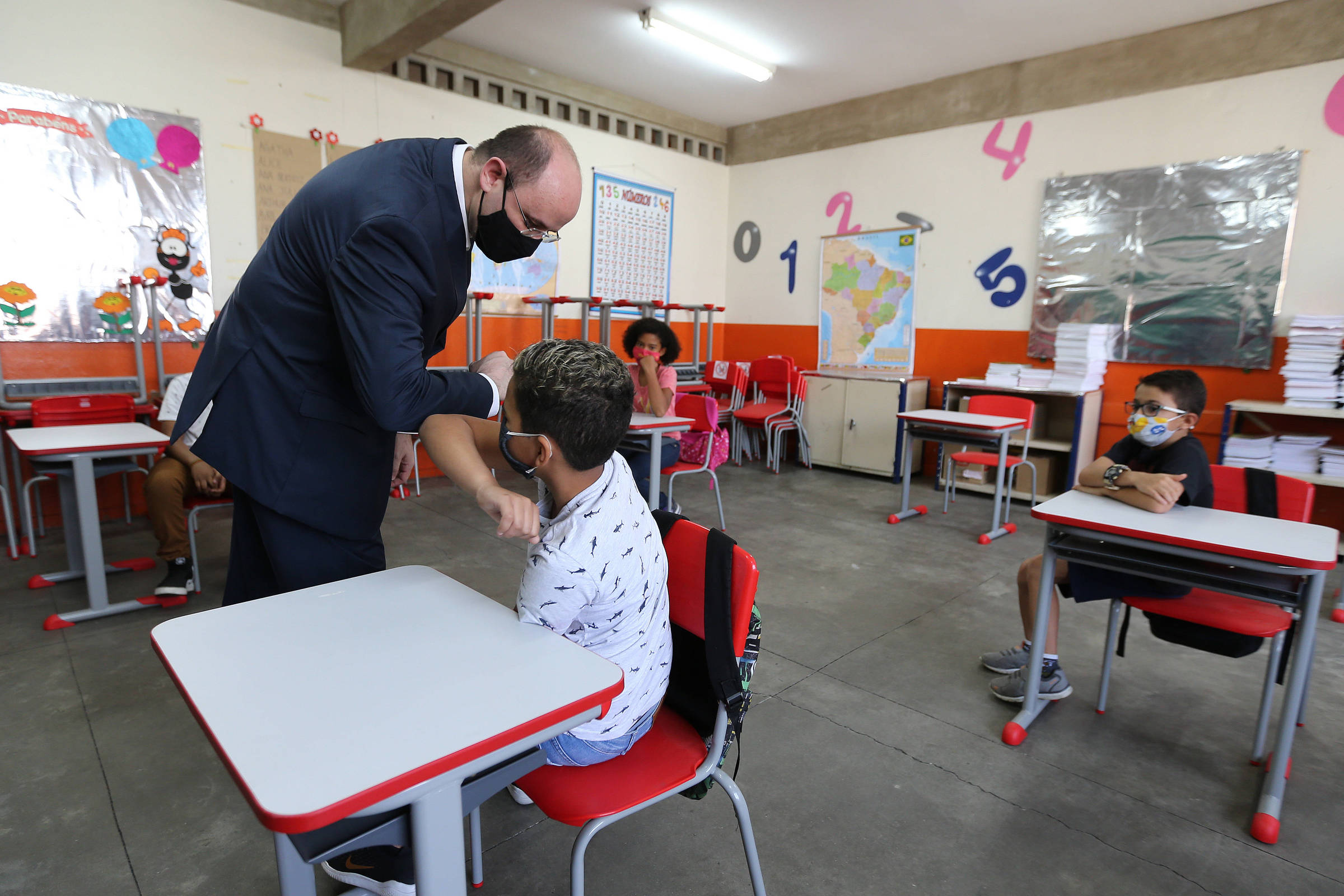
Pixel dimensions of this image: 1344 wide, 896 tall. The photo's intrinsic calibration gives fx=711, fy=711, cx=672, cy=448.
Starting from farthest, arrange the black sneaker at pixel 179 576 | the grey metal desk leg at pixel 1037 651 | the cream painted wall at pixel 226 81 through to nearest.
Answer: the cream painted wall at pixel 226 81 → the black sneaker at pixel 179 576 → the grey metal desk leg at pixel 1037 651

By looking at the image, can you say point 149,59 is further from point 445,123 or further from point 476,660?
point 476,660

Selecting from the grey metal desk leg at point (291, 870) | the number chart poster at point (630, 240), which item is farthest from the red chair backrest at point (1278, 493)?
the number chart poster at point (630, 240)

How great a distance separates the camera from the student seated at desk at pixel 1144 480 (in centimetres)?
197

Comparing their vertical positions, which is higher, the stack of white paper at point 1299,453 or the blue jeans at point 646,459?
the stack of white paper at point 1299,453

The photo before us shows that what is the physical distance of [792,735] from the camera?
2055mm

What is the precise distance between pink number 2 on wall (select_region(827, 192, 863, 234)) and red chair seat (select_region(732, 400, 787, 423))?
5.13 ft

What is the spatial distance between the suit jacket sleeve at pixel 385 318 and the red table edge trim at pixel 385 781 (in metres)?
0.45

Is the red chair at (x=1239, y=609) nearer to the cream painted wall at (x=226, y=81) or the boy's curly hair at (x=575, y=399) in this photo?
the boy's curly hair at (x=575, y=399)

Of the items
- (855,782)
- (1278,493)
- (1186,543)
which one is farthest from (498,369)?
(1278,493)

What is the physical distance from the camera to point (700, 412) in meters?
4.04

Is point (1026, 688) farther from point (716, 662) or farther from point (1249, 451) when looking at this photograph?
point (1249, 451)

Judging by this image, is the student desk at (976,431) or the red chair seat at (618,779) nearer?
the red chair seat at (618,779)

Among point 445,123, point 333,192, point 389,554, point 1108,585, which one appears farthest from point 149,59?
point 1108,585

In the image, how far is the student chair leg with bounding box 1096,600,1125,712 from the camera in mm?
2225
